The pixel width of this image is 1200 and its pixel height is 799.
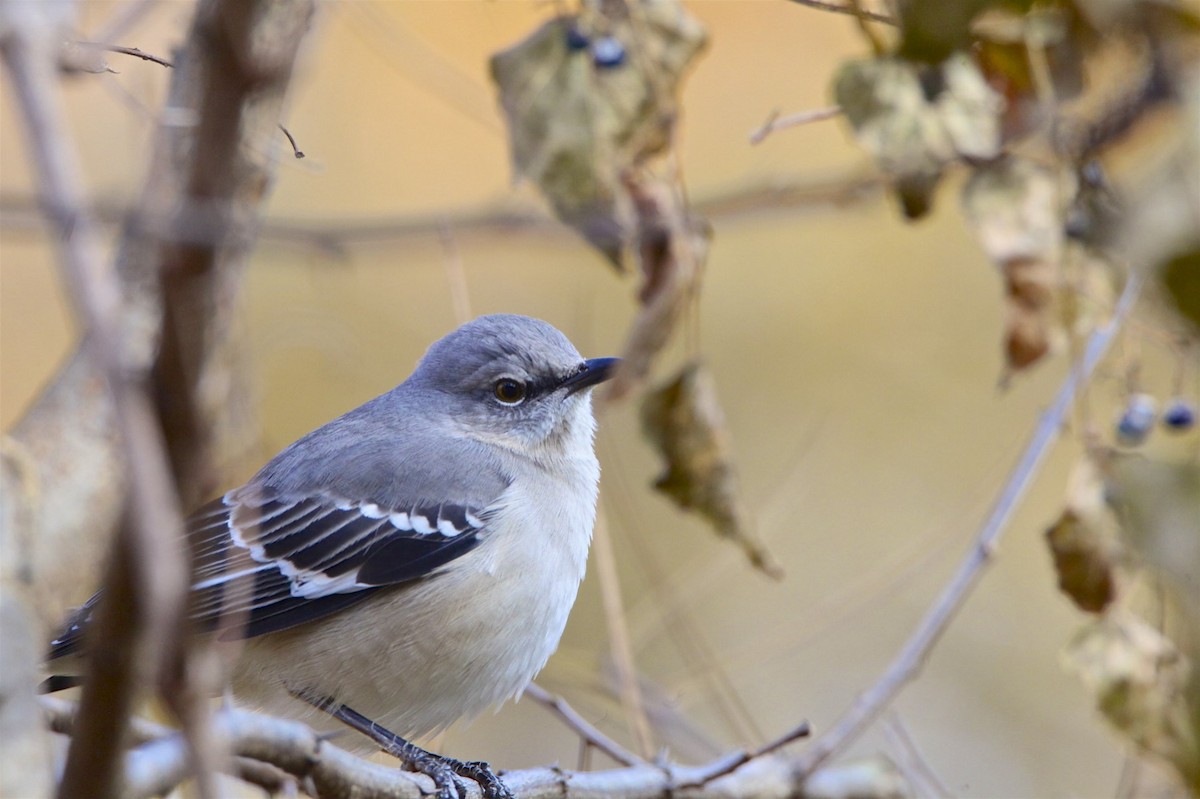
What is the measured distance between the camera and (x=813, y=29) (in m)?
8.47

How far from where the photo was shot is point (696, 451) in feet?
12.1

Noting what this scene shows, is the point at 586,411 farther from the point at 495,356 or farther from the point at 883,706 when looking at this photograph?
the point at 883,706

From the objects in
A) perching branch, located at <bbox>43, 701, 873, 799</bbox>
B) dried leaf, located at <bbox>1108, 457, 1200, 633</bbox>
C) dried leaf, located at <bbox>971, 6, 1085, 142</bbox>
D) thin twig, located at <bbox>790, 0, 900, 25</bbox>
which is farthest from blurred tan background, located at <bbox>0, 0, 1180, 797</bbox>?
dried leaf, located at <bbox>1108, 457, 1200, 633</bbox>

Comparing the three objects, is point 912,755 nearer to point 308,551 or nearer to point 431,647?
point 431,647

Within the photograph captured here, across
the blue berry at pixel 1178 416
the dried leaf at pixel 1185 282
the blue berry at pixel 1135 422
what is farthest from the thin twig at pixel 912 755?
the dried leaf at pixel 1185 282

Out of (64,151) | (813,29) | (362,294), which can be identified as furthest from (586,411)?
Result: (813,29)

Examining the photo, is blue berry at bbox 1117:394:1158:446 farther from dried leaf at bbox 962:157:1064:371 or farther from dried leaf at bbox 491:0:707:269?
dried leaf at bbox 491:0:707:269

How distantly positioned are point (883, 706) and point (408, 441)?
5.90 ft

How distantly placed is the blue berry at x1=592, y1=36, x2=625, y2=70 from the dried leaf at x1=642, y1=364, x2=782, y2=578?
91cm

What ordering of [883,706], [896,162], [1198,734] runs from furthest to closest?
[883,706]
[896,162]
[1198,734]

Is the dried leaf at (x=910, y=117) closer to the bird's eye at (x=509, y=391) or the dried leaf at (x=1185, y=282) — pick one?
the bird's eye at (x=509, y=391)

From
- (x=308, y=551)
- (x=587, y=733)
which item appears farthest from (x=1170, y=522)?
(x=308, y=551)

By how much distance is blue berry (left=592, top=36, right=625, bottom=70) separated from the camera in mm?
3484

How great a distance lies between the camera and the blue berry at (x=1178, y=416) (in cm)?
377
